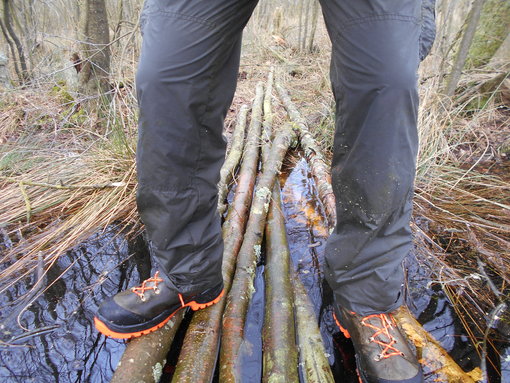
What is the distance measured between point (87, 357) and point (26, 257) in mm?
828

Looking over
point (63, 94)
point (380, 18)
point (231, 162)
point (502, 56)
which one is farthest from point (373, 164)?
point (63, 94)

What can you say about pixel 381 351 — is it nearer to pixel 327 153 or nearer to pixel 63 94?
pixel 327 153

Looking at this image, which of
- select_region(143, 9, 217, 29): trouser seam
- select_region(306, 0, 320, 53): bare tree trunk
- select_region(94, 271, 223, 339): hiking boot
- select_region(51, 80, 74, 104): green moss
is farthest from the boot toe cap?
select_region(306, 0, 320, 53): bare tree trunk

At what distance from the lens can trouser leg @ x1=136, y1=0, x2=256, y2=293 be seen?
939 millimetres

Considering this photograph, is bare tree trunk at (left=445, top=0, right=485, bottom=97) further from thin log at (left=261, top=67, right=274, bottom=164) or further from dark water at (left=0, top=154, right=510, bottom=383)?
dark water at (left=0, top=154, right=510, bottom=383)

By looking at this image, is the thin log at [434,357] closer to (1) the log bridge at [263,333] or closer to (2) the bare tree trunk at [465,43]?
→ (1) the log bridge at [263,333]

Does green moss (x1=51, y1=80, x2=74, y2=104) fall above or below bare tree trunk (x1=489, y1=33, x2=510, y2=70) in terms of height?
below

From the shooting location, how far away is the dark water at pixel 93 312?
1.25 metres

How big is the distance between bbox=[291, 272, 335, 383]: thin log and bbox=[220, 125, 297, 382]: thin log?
241mm

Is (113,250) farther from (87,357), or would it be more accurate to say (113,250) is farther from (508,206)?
(508,206)

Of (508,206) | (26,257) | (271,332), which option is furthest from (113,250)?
(508,206)

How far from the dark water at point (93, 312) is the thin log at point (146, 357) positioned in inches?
3.7

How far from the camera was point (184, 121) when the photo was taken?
39.4 inches

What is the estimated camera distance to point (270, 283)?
5.15 ft
